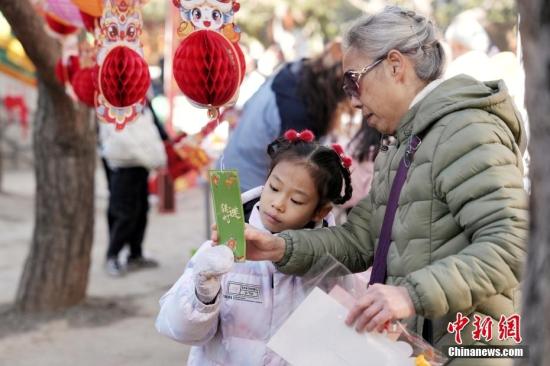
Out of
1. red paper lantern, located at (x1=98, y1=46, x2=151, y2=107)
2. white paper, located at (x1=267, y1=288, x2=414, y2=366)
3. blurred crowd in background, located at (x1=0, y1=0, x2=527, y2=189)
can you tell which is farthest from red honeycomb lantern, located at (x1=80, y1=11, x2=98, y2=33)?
white paper, located at (x1=267, y1=288, x2=414, y2=366)

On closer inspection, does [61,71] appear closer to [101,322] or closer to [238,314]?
[101,322]

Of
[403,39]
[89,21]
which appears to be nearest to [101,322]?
[89,21]

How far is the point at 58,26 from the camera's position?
465 centimetres

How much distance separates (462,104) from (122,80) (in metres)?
1.62

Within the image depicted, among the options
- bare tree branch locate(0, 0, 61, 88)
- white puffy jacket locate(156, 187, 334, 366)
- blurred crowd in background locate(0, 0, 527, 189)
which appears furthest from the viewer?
blurred crowd in background locate(0, 0, 527, 189)

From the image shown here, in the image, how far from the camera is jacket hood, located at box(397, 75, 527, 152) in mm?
2137

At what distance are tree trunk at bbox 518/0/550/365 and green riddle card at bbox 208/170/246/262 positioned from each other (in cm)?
96

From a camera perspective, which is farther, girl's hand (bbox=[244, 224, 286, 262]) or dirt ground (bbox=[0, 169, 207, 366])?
dirt ground (bbox=[0, 169, 207, 366])

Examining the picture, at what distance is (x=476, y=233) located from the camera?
198 centimetres

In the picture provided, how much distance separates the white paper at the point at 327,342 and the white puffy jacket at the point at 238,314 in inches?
12.6

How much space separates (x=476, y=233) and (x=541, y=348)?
0.68 m

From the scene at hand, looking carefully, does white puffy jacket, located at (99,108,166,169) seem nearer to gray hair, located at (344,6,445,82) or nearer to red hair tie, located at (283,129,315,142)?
red hair tie, located at (283,129,315,142)

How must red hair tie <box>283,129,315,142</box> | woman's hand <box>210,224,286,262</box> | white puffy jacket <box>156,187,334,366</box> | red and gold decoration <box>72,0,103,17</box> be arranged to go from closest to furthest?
1. woman's hand <box>210,224,286,262</box>
2. white puffy jacket <box>156,187,334,366</box>
3. red hair tie <box>283,129,315,142</box>
4. red and gold decoration <box>72,0,103,17</box>

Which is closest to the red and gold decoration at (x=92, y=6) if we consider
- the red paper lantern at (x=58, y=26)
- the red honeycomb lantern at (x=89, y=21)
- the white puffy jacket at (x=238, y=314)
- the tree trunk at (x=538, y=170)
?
the red honeycomb lantern at (x=89, y=21)
